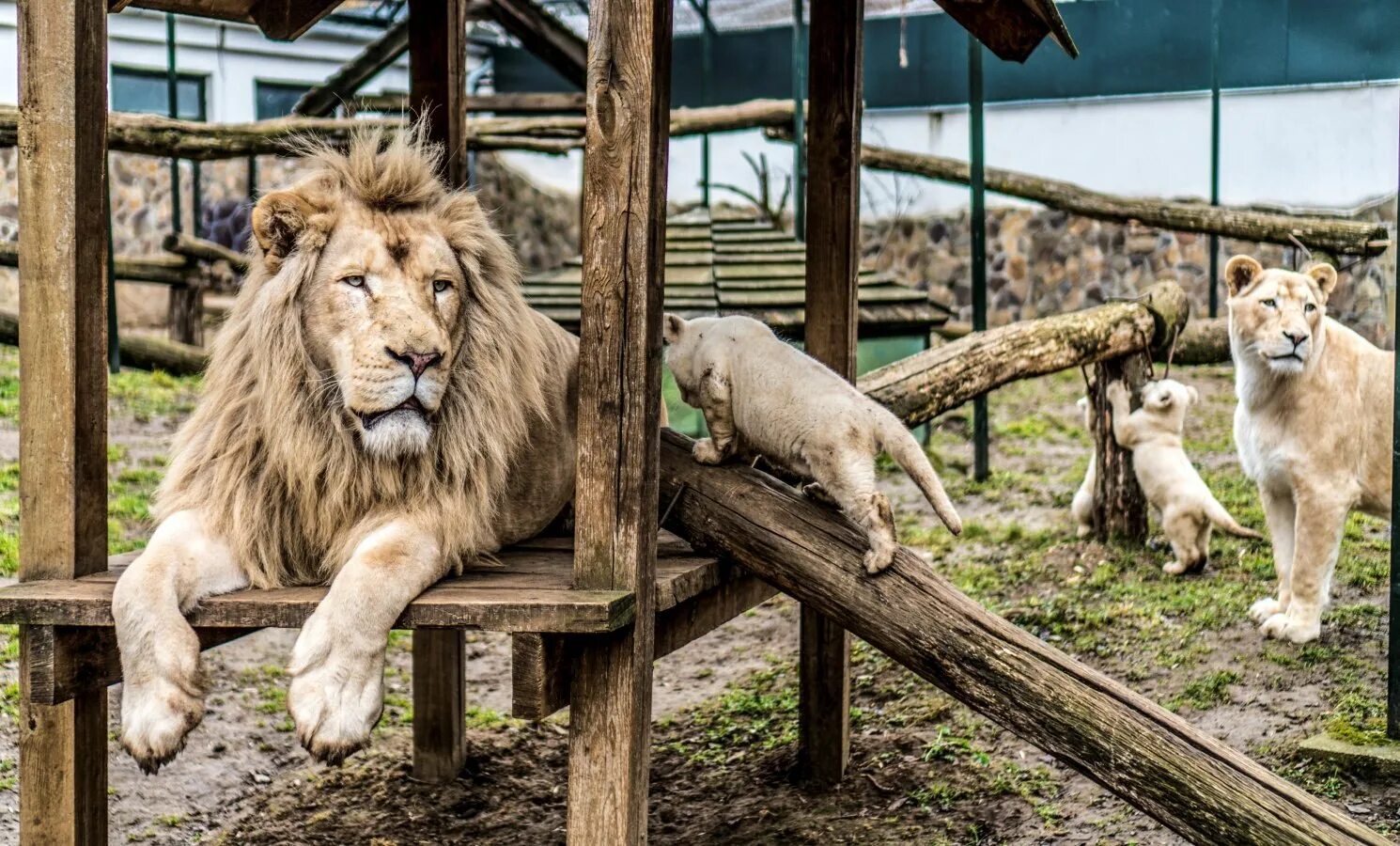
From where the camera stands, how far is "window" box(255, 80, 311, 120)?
14734 mm

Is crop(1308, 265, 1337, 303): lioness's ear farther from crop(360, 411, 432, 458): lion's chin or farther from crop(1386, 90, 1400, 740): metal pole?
crop(360, 411, 432, 458): lion's chin

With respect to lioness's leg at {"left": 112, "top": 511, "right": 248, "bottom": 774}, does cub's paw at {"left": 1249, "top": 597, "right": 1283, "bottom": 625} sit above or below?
below

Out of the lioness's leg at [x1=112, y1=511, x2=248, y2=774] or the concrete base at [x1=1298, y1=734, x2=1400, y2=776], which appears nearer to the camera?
the lioness's leg at [x1=112, y1=511, x2=248, y2=774]

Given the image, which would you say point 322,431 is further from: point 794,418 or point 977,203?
point 977,203

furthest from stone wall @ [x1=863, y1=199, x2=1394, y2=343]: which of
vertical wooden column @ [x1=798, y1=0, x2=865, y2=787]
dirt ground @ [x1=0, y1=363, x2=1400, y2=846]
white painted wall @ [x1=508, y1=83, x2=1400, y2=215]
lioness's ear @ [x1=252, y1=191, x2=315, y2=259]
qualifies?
lioness's ear @ [x1=252, y1=191, x2=315, y2=259]

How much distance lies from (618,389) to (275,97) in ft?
43.7

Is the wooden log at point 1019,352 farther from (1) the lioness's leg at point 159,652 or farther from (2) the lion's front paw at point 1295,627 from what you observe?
(1) the lioness's leg at point 159,652

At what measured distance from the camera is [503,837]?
4680 millimetres

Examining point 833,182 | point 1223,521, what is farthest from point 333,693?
point 1223,521

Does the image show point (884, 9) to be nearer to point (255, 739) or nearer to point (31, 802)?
point (255, 739)

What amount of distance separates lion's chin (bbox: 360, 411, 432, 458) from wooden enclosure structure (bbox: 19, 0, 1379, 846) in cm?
34

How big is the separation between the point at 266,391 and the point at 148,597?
61cm

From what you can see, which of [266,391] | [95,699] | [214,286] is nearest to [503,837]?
[95,699]

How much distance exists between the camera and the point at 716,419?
3.56m
